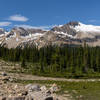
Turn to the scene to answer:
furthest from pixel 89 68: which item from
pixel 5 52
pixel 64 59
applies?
pixel 5 52

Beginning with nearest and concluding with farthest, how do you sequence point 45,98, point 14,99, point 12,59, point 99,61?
point 14,99
point 45,98
point 99,61
point 12,59

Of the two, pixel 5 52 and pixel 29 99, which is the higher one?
pixel 5 52

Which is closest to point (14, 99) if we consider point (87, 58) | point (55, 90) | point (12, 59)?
point (55, 90)

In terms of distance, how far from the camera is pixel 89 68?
345 feet

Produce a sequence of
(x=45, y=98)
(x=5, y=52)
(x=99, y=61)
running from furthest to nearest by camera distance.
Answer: (x=5, y=52)
(x=99, y=61)
(x=45, y=98)

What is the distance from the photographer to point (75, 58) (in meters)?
109

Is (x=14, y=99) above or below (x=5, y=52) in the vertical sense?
below

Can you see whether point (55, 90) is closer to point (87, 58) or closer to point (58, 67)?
point (58, 67)

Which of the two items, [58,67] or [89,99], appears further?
[58,67]

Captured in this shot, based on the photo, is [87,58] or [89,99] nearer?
[89,99]

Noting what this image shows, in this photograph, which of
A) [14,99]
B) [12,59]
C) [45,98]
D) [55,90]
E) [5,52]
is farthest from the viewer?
[5,52]

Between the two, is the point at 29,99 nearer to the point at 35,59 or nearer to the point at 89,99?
the point at 89,99

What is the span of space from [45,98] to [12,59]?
104893 millimetres

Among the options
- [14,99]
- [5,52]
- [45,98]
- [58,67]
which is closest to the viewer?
[14,99]
